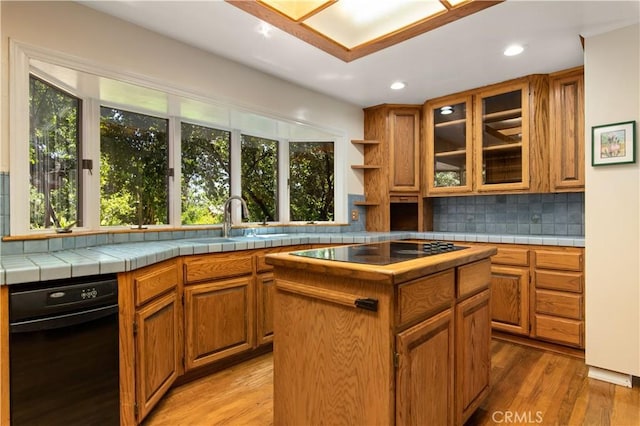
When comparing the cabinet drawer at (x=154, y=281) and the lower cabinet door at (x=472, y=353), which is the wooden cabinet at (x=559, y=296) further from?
the cabinet drawer at (x=154, y=281)

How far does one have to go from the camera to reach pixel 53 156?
2068 mm

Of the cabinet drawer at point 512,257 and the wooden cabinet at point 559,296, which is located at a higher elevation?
the cabinet drawer at point 512,257

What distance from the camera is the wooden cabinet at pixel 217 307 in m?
2.11

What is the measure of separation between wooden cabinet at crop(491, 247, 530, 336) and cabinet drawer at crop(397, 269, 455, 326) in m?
1.67

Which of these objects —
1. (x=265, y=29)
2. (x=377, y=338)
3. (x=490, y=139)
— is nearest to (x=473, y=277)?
(x=377, y=338)

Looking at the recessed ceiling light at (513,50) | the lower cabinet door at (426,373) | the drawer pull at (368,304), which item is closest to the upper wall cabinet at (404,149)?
the recessed ceiling light at (513,50)

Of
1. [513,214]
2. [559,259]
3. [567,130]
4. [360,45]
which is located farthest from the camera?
[513,214]

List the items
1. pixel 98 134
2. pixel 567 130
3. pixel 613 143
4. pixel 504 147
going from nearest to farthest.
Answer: pixel 613 143 → pixel 98 134 → pixel 567 130 → pixel 504 147

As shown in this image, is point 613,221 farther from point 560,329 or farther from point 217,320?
point 217,320

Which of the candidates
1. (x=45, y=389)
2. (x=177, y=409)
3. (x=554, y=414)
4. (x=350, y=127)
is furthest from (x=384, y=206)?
(x=45, y=389)

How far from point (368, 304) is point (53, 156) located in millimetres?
2120

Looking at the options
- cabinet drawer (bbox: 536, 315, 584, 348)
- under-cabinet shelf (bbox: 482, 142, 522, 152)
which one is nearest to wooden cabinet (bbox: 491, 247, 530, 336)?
cabinet drawer (bbox: 536, 315, 584, 348)

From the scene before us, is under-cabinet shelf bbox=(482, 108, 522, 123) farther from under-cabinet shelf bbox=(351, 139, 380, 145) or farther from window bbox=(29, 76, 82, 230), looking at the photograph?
window bbox=(29, 76, 82, 230)

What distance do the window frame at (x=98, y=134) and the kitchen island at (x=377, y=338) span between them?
1.43 m
